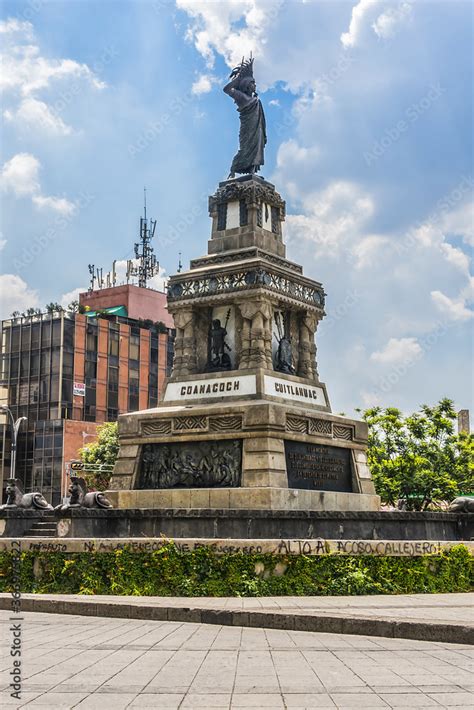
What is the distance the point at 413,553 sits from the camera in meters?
16.4

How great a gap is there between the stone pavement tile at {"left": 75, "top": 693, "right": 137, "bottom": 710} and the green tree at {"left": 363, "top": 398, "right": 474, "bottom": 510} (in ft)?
123

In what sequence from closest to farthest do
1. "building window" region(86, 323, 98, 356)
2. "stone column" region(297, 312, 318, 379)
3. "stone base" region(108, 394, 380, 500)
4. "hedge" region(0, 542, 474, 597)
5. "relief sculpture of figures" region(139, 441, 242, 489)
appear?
"hedge" region(0, 542, 474, 597) < "stone base" region(108, 394, 380, 500) < "relief sculpture of figures" region(139, 441, 242, 489) < "stone column" region(297, 312, 318, 379) < "building window" region(86, 323, 98, 356)

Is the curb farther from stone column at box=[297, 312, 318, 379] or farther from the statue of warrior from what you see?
the statue of warrior

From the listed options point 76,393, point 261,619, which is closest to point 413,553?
point 261,619

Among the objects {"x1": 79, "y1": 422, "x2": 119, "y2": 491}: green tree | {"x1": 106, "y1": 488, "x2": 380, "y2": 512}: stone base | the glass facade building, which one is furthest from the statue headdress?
the glass facade building

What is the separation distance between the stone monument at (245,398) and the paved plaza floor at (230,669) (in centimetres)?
835

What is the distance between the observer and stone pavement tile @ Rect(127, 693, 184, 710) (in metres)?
7.30

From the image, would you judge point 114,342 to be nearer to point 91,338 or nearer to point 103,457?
point 91,338

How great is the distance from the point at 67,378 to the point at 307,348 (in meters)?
61.0

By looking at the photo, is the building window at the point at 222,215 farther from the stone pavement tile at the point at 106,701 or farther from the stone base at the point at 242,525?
the stone pavement tile at the point at 106,701

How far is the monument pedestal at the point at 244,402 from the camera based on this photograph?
20422mm

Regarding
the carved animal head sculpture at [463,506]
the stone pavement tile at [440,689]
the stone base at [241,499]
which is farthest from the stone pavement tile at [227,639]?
the carved animal head sculpture at [463,506]

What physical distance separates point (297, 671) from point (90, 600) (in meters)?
6.29

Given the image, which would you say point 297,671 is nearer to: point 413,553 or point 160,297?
point 413,553
